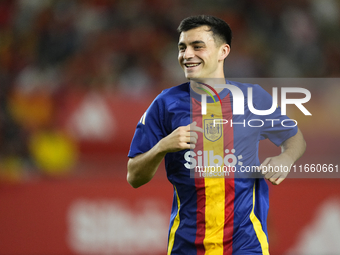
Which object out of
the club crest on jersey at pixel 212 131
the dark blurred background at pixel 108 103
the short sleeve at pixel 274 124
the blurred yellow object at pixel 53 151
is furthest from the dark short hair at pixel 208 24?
the blurred yellow object at pixel 53 151

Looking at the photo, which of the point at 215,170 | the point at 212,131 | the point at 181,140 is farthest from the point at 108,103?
the point at 181,140

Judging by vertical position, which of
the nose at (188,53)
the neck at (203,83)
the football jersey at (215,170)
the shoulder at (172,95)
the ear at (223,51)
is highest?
the ear at (223,51)

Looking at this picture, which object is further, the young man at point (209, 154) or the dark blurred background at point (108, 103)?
the dark blurred background at point (108, 103)

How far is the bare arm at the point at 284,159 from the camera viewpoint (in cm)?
219

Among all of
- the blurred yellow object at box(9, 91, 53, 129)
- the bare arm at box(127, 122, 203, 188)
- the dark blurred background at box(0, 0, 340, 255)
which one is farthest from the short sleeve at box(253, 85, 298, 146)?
the blurred yellow object at box(9, 91, 53, 129)

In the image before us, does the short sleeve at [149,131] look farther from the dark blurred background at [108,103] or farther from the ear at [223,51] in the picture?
the dark blurred background at [108,103]

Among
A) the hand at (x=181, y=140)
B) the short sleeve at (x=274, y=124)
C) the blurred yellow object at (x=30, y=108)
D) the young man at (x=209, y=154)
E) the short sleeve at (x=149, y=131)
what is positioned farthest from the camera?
the blurred yellow object at (x=30, y=108)

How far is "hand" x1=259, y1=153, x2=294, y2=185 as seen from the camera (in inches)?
86.1

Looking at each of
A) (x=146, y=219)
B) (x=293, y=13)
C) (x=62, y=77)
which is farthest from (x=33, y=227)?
(x=293, y=13)

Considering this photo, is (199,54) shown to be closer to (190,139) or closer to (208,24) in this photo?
(208,24)

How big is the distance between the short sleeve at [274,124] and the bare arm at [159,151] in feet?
1.77

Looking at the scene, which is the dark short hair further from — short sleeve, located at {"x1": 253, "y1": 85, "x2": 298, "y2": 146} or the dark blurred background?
the dark blurred background

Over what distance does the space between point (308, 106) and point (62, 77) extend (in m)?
3.65

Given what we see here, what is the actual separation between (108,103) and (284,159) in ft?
10.6
